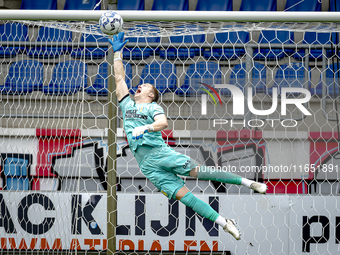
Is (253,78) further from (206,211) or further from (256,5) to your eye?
(256,5)

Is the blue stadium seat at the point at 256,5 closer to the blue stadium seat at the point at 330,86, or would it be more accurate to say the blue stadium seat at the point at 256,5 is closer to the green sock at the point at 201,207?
the blue stadium seat at the point at 330,86

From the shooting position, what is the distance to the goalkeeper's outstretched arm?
227 cm

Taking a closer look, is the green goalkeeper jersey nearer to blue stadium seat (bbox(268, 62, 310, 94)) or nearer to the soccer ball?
the soccer ball

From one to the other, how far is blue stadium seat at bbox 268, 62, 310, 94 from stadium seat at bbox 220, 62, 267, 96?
10cm

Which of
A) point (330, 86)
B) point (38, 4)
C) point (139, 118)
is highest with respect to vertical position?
point (38, 4)

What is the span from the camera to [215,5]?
6.31 m

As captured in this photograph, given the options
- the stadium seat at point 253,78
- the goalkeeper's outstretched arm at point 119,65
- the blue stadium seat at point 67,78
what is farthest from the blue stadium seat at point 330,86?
the blue stadium seat at point 67,78

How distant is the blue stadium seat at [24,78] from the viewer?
345 centimetres

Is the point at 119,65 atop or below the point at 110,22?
below

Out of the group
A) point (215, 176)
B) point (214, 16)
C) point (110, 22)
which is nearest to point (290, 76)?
point (214, 16)

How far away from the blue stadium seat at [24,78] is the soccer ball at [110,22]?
1.54 metres

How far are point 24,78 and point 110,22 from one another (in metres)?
1.77

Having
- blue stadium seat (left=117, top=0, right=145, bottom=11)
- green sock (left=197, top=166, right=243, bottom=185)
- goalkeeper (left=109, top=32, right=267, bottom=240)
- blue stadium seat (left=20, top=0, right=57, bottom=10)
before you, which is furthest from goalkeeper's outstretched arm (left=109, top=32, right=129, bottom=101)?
blue stadium seat (left=20, top=0, right=57, bottom=10)

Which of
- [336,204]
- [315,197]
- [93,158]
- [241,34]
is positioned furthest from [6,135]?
[241,34]
